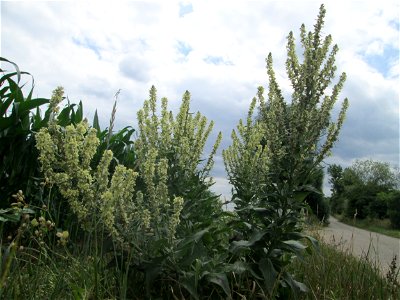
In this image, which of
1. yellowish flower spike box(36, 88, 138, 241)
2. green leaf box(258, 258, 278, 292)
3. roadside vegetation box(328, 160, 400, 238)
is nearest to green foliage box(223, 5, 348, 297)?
green leaf box(258, 258, 278, 292)

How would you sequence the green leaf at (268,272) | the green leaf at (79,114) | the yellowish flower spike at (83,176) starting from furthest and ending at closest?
the green leaf at (79,114), the green leaf at (268,272), the yellowish flower spike at (83,176)

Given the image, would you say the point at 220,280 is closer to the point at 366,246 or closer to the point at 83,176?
the point at 83,176

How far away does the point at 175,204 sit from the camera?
9.37 ft

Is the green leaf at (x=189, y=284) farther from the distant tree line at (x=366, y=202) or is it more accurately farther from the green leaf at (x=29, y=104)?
the distant tree line at (x=366, y=202)

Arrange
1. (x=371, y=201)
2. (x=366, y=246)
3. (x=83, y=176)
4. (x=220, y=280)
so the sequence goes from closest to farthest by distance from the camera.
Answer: (x=83, y=176)
(x=220, y=280)
(x=366, y=246)
(x=371, y=201)

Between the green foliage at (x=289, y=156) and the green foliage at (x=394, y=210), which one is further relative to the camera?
the green foliage at (x=394, y=210)

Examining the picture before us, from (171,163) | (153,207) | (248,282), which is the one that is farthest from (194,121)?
(248,282)

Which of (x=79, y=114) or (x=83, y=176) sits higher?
(x=79, y=114)

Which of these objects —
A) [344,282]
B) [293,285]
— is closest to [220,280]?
[293,285]

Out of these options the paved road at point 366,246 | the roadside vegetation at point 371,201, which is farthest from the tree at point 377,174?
the paved road at point 366,246

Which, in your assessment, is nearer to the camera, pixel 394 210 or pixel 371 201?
pixel 394 210

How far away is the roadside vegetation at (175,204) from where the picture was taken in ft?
9.21

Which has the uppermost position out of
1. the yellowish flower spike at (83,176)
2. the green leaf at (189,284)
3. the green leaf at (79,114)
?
the green leaf at (79,114)

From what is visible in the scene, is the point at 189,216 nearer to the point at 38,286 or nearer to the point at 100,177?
the point at 100,177
